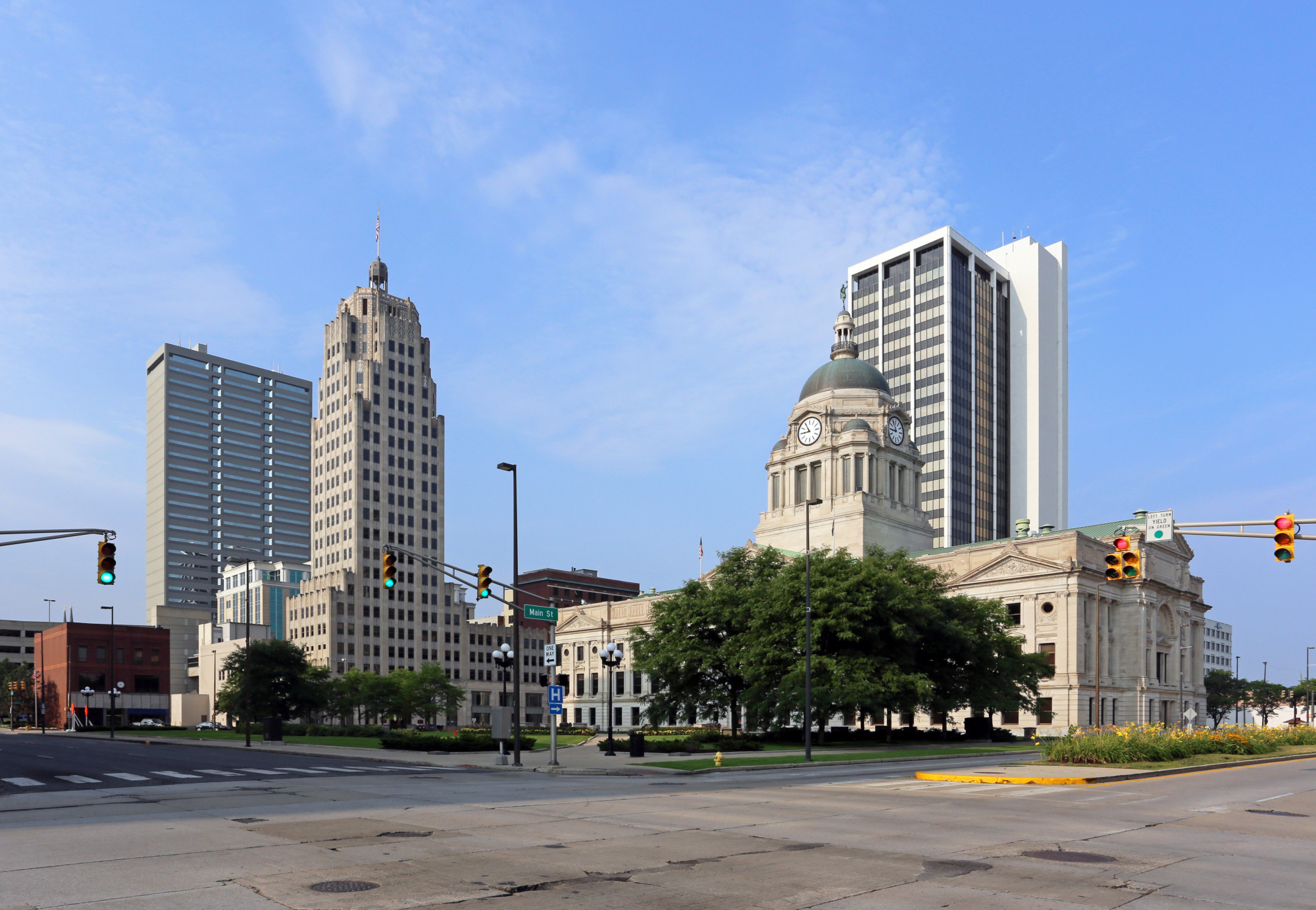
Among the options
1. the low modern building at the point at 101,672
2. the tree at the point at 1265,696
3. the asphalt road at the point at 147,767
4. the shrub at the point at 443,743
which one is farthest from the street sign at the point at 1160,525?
the tree at the point at 1265,696

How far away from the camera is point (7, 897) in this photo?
39.9 feet

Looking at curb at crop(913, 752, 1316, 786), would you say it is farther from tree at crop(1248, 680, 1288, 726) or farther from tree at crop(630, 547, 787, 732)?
tree at crop(1248, 680, 1288, 726)

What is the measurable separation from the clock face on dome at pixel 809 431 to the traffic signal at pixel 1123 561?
90934 mm

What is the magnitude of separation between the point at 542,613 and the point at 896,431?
89326mm

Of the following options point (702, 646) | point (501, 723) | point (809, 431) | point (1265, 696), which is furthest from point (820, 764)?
point (1265, 696)

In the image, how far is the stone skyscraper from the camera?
15588 cm

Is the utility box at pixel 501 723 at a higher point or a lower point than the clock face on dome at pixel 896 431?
lower

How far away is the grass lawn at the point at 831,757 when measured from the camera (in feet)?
129

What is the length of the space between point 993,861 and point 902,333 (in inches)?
6763

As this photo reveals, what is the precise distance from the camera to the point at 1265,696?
18450 cm

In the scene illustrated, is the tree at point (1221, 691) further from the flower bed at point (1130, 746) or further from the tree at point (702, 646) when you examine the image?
the flower bed at point (1130, 746)

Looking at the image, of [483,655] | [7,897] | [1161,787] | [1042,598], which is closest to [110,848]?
[7,897]

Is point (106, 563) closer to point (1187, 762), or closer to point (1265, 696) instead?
point (1187, 762)

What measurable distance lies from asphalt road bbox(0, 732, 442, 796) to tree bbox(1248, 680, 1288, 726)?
182946mm
